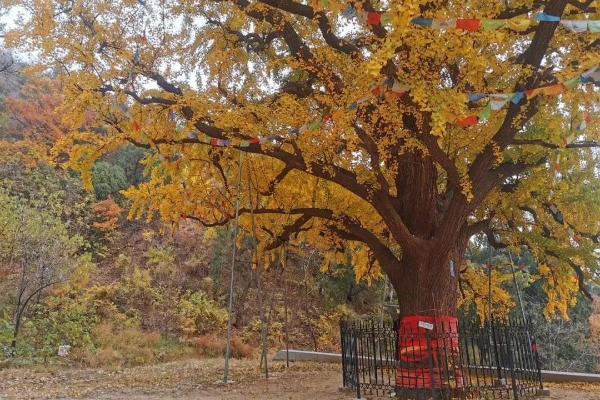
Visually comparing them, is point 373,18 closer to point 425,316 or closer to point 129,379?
point 425,316

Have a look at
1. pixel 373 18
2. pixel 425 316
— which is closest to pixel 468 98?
pixel 373 18

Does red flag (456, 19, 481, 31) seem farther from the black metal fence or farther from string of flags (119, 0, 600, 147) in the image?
the black metal fence

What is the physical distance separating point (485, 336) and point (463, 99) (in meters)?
3.76

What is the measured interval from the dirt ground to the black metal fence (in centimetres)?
51

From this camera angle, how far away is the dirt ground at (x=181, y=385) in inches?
290

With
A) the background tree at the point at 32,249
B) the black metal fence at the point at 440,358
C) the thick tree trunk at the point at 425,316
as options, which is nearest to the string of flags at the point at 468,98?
the thick tree trunk at the point at 425,316

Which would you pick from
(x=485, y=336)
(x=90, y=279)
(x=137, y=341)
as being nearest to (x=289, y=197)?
(x=485, y=336)

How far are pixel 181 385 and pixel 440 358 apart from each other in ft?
15.4

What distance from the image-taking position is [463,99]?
17.5 ft

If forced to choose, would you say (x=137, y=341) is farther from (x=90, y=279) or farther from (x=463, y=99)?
(x=463, y=99)

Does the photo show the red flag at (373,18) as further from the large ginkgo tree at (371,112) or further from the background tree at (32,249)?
the background tree at (32,249)

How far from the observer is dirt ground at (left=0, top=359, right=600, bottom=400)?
736 cm

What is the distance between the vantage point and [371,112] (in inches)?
304

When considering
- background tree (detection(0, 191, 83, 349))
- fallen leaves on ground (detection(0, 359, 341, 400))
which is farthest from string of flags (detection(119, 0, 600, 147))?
background tree (detection(0, 191, 83, 349))
